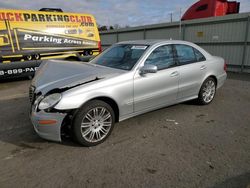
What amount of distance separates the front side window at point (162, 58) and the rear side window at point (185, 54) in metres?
0.20

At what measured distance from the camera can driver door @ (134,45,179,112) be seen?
3.65m

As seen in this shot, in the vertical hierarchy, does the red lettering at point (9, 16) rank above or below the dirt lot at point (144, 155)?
above

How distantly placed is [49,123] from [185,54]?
3.10 m

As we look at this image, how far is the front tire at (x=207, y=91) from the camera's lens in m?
4.88

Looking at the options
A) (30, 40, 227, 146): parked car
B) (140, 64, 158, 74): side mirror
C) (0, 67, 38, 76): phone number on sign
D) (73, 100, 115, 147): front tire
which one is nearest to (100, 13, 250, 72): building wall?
(30, 40, 227, 146): parked car

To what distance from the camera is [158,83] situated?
3861mm

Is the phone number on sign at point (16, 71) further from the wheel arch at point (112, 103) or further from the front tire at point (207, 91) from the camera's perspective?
the front tire at point (207, 91)

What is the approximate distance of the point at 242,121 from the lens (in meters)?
4.17

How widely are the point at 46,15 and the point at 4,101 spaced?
4144 millimetres

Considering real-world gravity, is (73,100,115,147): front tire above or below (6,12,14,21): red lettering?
below

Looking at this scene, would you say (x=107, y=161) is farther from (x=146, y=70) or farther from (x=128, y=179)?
(x=146, y=70)

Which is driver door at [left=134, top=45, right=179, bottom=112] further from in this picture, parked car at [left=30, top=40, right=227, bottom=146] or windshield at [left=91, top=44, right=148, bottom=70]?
windshield at [left=91, top=44, right=148, bottom=70]

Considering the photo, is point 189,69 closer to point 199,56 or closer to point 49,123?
point 199,56

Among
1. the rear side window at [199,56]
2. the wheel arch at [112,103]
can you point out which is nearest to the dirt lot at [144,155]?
the wheel arch at [112,103]
